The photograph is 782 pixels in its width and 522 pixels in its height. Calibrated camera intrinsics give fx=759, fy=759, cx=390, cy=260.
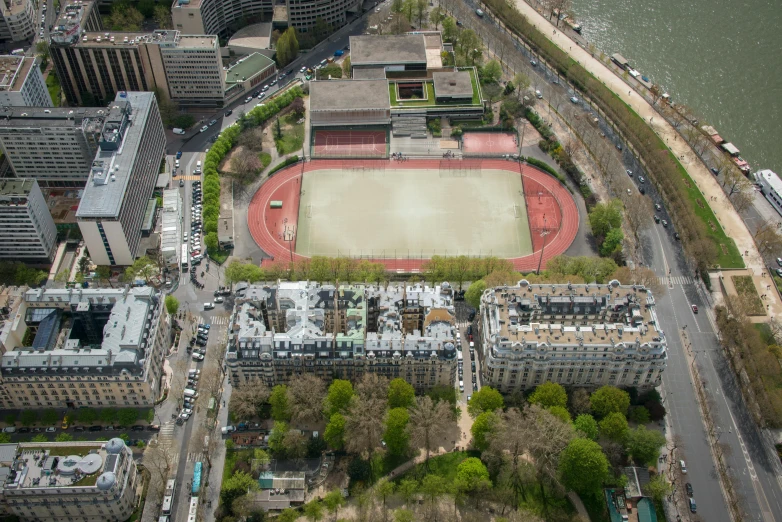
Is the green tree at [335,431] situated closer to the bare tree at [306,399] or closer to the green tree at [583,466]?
the bare tree at [306,399]

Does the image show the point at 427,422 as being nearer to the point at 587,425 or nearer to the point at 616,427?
the point at 587,425

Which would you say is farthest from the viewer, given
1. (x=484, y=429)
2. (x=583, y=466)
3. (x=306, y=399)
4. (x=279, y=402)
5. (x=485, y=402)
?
(x=485, y=402)

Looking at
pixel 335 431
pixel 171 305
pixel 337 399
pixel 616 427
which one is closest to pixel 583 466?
pixel 616 427

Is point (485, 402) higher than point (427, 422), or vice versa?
point (485, 402)

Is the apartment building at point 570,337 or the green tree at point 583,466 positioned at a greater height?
the apartment building at point 570,337

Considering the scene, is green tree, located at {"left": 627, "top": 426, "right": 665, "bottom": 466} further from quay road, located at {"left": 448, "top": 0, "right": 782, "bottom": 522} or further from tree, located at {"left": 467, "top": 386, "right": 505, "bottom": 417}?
tree, located at {"left": 467, "top": 386, "right": 505, "bottom": 417}

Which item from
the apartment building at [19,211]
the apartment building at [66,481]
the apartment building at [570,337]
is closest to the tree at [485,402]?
the apartment building at [570,337]

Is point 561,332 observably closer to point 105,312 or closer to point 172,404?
point 172,404
